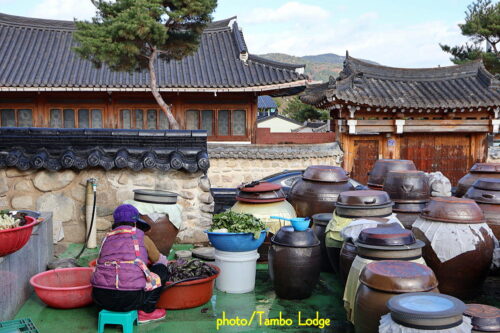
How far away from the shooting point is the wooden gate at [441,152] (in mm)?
15617

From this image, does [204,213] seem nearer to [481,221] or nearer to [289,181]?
[481,221]

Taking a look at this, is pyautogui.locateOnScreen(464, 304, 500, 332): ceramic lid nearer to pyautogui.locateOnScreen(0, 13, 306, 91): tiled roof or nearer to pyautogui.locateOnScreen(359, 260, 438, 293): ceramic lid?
pyautogui.locateOnScreen(359, 260, 438, 293): ceramic lid

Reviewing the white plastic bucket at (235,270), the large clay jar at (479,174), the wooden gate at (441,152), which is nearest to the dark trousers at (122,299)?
the white plastic bucket at (235,270)

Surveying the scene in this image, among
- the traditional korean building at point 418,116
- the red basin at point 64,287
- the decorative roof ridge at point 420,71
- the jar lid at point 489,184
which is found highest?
the decorative roof ridge at point 420,71

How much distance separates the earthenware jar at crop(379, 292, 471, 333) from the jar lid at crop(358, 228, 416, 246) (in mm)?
892

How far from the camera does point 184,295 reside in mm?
4766

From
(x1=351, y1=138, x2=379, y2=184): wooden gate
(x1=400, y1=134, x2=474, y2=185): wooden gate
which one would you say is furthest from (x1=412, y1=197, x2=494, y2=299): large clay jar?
(x1=400, y1=134, x2=474, y2=185): wooden gate

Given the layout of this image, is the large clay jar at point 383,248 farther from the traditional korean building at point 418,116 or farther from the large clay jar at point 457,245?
the traditional korean building at point 418,116

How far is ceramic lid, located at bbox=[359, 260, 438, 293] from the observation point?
3535 millimetres

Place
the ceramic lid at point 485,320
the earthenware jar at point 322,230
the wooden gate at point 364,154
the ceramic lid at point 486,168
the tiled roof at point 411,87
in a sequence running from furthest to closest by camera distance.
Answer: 1. the wooden gate at point 364,154
2. the tiled roof at point 411,87
3. the ceramic lid at point 486,168
4. the earthenware jar at point 322,230
5. the ceramic lid at point 485,320

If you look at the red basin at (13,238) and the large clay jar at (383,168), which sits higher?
the large clay jar at (383,168)

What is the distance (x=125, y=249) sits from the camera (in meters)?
4.27

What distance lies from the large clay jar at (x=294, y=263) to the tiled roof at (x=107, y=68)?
1073 cm

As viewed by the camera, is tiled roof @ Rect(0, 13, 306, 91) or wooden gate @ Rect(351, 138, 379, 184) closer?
wooden gate @ Rect(351, 138, 379, 184)
